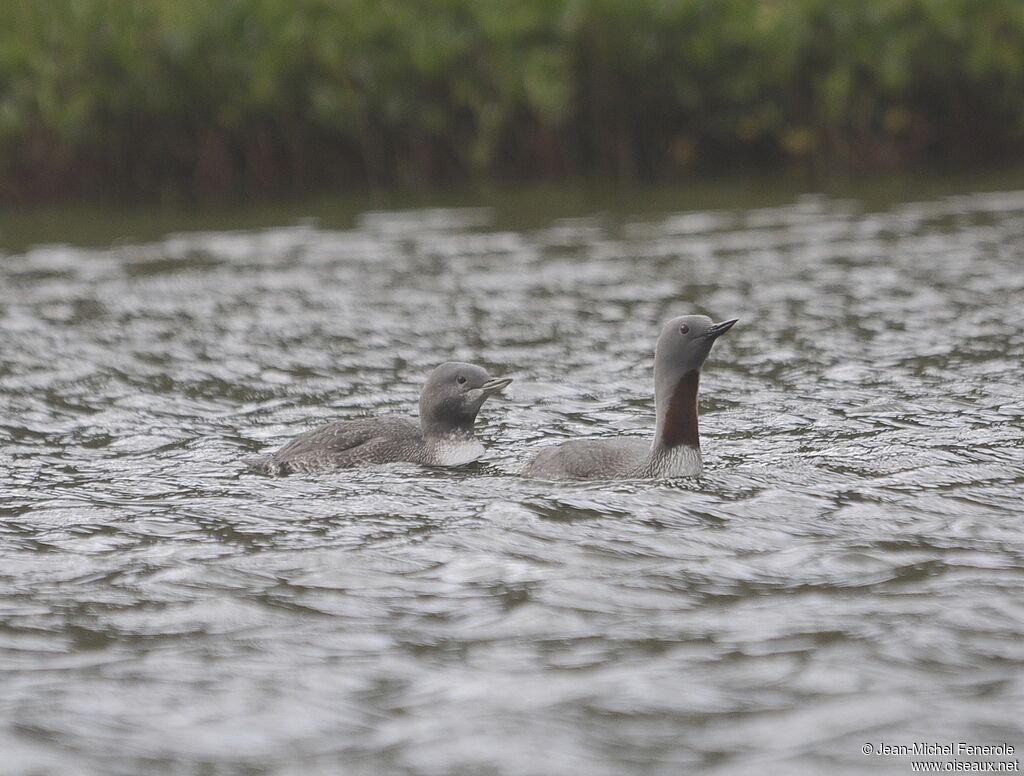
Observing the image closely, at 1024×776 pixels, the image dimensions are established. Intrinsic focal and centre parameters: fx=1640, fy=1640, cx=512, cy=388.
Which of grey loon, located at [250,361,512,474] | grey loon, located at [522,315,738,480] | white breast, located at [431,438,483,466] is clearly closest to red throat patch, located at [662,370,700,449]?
grey loon, located at [522,315,738,480]

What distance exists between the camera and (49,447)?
975 cm

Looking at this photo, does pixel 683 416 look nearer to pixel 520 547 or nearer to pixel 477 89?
pixel 520 547

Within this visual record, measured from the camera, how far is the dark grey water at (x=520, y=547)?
527 cm

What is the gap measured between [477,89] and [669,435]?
48.8 ft

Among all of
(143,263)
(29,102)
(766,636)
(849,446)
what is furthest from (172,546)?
(29,102)

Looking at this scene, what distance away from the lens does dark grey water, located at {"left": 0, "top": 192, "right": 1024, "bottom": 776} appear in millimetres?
5273

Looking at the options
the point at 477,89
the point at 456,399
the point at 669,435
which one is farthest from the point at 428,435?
the point at 477,89

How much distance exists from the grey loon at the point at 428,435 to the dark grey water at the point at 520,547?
0.47ft

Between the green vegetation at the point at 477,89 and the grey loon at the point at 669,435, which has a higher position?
the green vegetation at the point at 477,89

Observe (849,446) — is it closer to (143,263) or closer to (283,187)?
(143,263)

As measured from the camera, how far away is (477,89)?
73.8 feet

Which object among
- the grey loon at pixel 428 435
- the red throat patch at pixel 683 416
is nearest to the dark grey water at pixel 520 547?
the grey loon at pixel 428 435

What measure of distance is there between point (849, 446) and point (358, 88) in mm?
14665

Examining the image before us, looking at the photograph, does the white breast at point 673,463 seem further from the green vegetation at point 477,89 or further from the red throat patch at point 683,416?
the green vegetation at point 477,89
